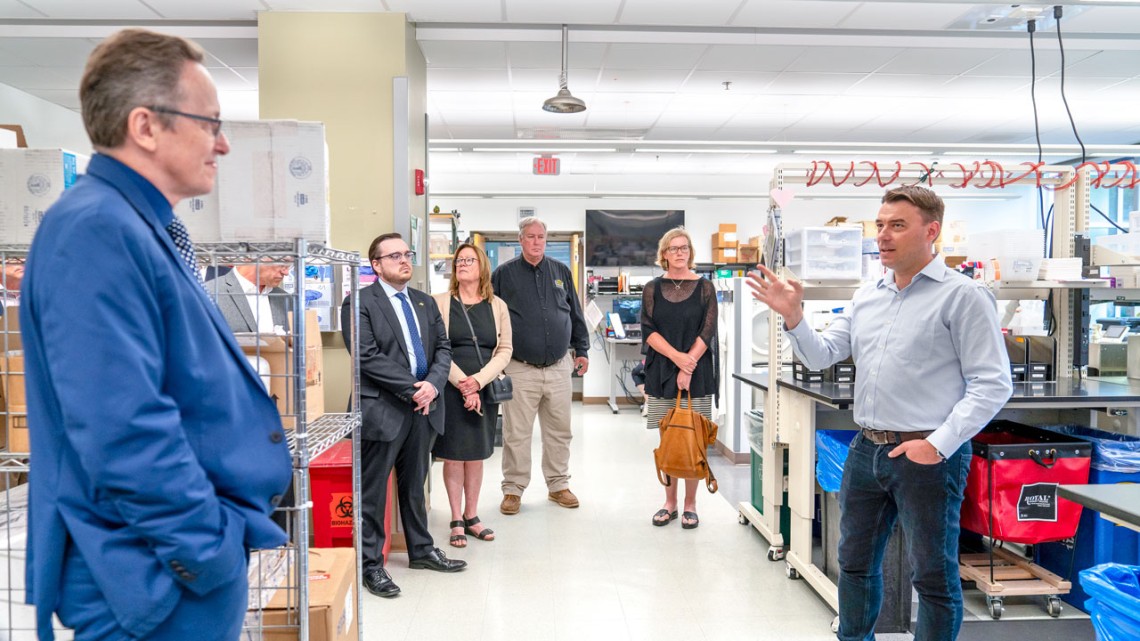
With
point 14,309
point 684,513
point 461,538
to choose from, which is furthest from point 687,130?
point 14,309

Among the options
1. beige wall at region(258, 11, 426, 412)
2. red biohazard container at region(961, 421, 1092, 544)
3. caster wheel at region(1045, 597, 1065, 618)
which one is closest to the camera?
red biohazard container at region(961, 421, 1092, 544)

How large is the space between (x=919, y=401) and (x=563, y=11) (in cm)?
284

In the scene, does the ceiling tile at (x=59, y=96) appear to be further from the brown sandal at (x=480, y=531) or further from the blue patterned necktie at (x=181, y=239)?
the blue patterned necktie at (x=181, y=239)

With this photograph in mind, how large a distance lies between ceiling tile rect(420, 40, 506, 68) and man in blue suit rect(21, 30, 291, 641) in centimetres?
353

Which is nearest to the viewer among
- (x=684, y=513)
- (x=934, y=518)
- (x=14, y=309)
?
(x=14, y=309)

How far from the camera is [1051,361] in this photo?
3.42 m

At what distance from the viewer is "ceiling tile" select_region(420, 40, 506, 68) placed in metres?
4.45

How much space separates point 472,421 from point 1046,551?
8.55ft

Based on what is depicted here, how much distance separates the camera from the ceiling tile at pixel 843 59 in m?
4.61

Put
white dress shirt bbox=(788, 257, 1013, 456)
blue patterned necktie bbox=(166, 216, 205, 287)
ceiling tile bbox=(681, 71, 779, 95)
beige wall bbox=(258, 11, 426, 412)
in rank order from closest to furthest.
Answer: blue patterned necktie bbox=(166, 216, 205, 287), white dress shirt bbox=(788, 257, 1013, 456), beige wall bbox=(258, 11, 426, 412), ceiling tile bbox=(681, 71, 779, 95)

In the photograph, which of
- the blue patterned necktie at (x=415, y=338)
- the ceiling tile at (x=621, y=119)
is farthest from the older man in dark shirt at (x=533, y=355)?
the ceiling tile at (x=621, y=119)

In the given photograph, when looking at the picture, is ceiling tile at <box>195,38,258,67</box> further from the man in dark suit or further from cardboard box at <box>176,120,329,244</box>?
cardboard box at <box>176,120,329,244</box>

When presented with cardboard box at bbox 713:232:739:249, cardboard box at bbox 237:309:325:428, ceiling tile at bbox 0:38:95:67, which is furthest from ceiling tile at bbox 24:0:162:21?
cardboard box at bbox 713:232:739:249

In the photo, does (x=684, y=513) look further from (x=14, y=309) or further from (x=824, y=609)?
(x=14, y=309)
